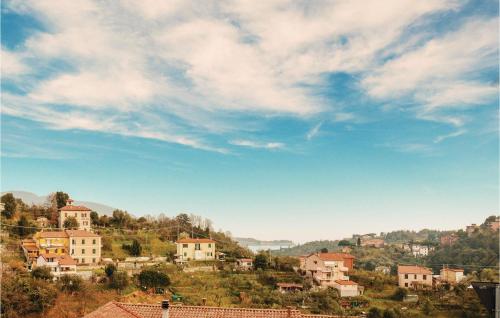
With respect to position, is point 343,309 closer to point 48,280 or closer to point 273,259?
point 273,259

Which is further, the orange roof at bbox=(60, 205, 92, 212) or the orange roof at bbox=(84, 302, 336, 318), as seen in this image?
the orange roof at bbox=(60, 205, 92, 212)

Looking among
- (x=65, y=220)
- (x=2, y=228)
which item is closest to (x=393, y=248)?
(x=65, y=220)

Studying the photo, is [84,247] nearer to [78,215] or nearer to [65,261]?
[65,261]

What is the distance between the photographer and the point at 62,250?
4322cm

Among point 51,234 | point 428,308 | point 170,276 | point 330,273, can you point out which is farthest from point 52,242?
point 428,308

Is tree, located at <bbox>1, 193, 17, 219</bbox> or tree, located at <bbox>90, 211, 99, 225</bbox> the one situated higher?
tree, located at <bbox>1, 193, 17, 219</bbox>

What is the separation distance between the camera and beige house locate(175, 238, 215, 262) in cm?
4991

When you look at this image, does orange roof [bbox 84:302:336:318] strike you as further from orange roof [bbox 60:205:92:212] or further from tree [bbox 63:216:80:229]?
orange roof [bbox 60:205:92:212]

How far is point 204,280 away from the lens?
3962cm

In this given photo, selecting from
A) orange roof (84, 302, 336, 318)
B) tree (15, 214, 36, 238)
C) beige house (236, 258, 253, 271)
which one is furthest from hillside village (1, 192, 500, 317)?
orange roof (84, 302, 336, 318)

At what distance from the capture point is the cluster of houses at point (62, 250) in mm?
37969

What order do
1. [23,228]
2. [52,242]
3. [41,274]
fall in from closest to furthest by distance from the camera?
[41,274]
[52,242]
[23,228]

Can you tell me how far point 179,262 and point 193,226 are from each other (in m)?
24.9

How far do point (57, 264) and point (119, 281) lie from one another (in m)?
6.76
